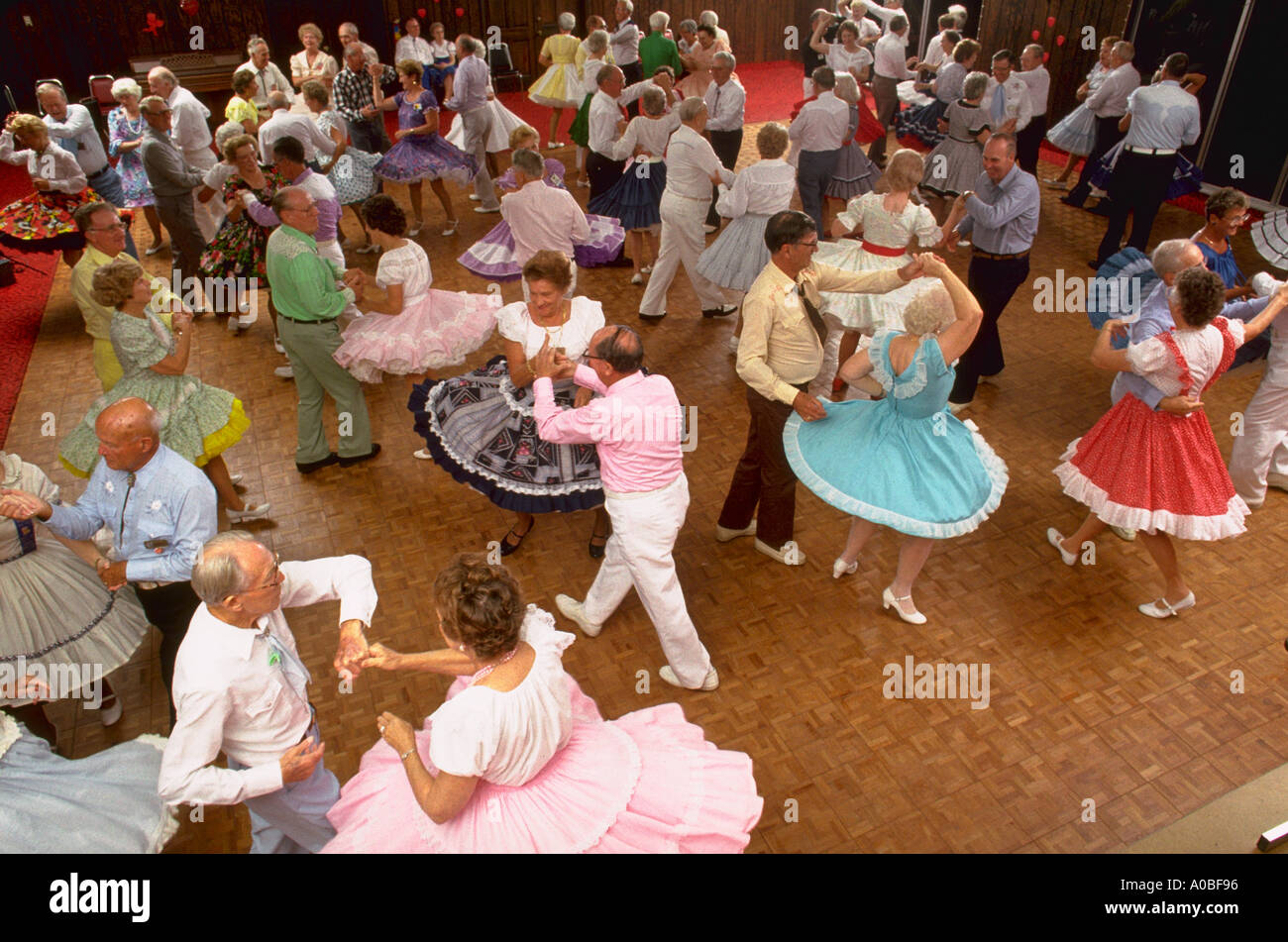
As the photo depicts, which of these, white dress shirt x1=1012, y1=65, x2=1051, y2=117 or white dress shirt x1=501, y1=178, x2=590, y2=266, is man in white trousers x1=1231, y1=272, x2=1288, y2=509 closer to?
white dress shirt x1=501, y1=178, x2=590, y2=266

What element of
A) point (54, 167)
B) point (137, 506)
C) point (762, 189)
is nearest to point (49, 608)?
point (137, 506)

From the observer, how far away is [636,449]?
132 inches

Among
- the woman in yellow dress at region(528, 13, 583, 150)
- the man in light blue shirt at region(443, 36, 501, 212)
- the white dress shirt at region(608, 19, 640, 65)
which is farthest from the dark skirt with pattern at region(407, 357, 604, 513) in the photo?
the white dress shirt at region(608, 19, 640, 65)

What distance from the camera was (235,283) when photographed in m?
6.85

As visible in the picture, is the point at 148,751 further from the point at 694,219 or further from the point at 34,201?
the point at 34,201

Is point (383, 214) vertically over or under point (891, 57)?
under

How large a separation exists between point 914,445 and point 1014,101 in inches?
239

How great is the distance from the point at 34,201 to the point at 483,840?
7.05 m

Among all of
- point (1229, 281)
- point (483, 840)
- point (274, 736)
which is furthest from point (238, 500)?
point (1229, 281)

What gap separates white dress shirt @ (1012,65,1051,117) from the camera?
8.48 metres

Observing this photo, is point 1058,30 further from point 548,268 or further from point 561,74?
point 548,268

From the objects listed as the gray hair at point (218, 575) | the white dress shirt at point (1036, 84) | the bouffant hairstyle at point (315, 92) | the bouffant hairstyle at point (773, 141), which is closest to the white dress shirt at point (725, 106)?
the bouffant hairstyle at point (773, 141)

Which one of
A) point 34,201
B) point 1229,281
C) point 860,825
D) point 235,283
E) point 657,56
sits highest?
point 657,56

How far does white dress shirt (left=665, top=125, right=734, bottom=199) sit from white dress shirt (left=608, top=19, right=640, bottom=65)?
4.62m
